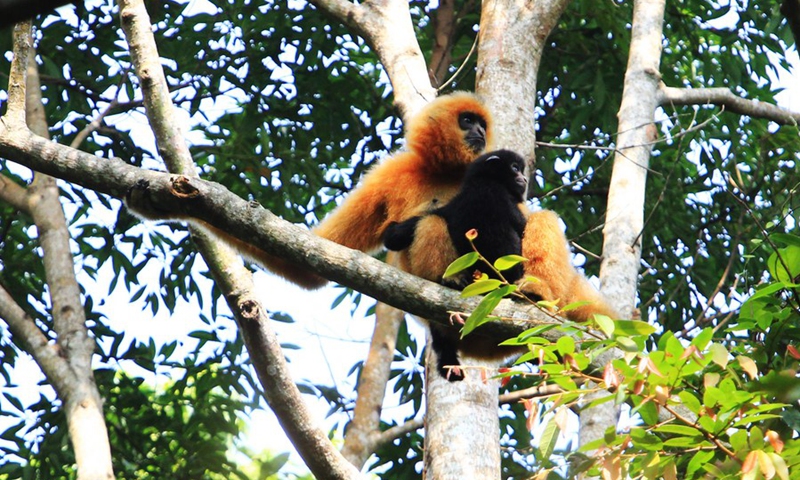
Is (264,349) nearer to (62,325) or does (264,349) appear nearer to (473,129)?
(473,129)

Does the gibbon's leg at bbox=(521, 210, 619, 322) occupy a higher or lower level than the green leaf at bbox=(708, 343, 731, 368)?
higher

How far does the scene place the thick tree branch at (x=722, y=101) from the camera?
22.7ft

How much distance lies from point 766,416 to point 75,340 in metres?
5.11

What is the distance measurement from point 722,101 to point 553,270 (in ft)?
10.3

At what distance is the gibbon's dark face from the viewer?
5750 millimetres

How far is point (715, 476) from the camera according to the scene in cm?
293

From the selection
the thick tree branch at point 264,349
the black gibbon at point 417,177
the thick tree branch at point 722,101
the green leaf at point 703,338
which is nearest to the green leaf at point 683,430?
the green leaf at point 703,338

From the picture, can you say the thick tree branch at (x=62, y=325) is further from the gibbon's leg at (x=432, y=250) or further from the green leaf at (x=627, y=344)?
the green leaf at (x=627, y=344)

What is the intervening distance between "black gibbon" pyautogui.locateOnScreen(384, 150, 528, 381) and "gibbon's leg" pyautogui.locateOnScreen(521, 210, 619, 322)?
0.10 meters

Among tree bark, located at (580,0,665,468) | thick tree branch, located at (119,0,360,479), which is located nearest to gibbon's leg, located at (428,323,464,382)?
thick tree branch, located at (119,0,360,479)

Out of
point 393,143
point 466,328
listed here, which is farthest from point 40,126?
point 466,328

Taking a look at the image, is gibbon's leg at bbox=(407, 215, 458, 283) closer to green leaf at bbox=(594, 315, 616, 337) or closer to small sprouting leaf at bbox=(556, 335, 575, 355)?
small sprouting leaf at bbox=(556, 335, 575, 355)

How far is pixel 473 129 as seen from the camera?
19.1 ft

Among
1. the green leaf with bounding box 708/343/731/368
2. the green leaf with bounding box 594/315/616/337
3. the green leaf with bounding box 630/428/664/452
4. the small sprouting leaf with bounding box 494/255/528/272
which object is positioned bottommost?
the green leaf with bounding box 630/428/664/452
